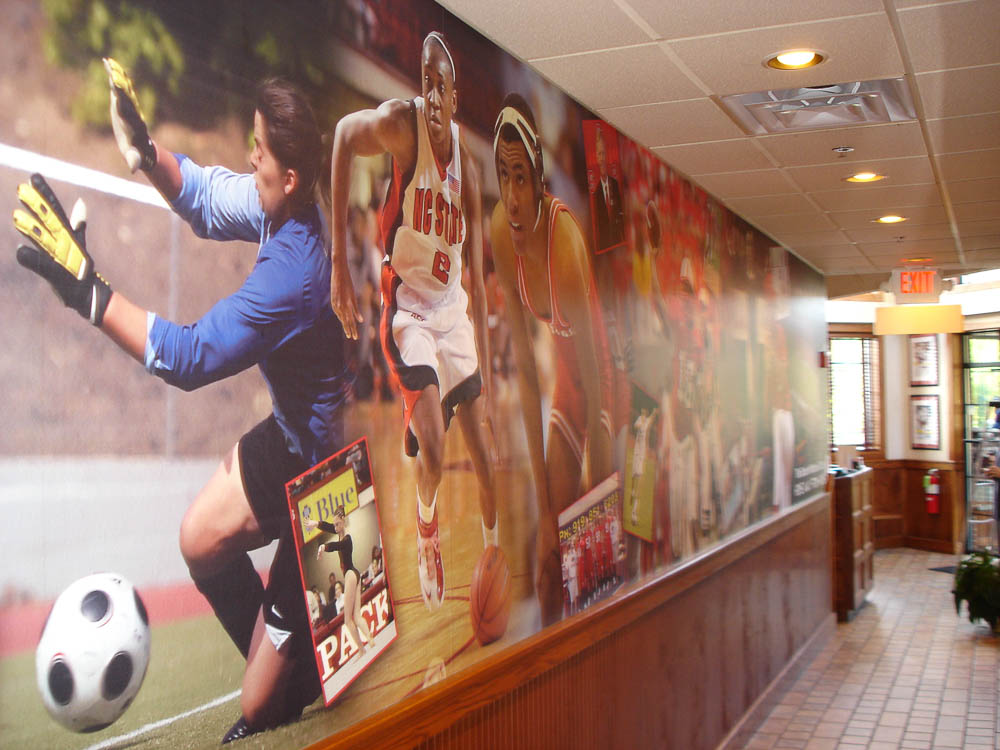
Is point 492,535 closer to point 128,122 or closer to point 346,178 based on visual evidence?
point 346,178

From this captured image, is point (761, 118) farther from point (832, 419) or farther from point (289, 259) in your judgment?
point (832, 419)

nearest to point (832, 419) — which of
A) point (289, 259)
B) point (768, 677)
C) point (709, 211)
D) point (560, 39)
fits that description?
point (768, 677)

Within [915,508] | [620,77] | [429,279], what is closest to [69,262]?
[429,279]

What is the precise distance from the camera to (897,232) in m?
6.32

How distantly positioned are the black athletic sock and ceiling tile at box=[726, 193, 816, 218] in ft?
13.3

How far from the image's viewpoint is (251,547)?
1951mm

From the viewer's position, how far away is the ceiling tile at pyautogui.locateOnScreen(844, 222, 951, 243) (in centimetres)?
614

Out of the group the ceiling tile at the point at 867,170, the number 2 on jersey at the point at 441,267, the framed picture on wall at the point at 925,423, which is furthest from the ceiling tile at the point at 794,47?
the framed picture on wall at the point at 925,423

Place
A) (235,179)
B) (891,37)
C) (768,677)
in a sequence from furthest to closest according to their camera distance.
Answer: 1. (768,677)
2. (891,37)
3. (235,179)

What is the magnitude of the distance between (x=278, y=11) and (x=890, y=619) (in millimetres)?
8311

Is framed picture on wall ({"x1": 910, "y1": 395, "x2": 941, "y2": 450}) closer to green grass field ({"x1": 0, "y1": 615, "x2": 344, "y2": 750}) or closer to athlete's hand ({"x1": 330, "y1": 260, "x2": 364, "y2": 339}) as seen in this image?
athlete's hand ({"x1": 330, "y1": 260, "x2": 364, "y2": 339})

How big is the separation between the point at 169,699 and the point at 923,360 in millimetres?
12136

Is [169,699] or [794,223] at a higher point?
[794,223]

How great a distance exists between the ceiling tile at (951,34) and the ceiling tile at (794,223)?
Result: 8.70ft
